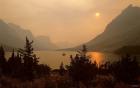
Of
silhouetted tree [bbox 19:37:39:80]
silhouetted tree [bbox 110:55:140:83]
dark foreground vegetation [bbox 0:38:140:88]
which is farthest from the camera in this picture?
silhouetted tree [bbox 19:37:39:80]

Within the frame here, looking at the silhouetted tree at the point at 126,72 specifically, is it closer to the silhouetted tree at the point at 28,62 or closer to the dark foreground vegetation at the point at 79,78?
the dark foreground vegetation at the point at 79,78

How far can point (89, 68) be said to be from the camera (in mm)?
28031

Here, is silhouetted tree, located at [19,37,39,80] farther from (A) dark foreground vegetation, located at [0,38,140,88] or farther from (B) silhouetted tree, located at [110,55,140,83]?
(B) silhouetted tree, located at [110,55,140,83]

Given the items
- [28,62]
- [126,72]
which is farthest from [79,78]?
[28,62]

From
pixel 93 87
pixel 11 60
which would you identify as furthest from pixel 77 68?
pixel 11 60

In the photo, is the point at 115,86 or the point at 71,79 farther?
the point at 71,79

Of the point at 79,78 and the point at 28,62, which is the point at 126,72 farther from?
the point at 28,62

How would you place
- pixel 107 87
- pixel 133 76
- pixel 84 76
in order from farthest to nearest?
1. pixel 133 76
2. pixel 84 76
3. pixel 107 87

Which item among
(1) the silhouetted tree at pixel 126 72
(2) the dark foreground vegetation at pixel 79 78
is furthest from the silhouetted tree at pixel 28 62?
(1) the silhouetted tree at pixel 126 72

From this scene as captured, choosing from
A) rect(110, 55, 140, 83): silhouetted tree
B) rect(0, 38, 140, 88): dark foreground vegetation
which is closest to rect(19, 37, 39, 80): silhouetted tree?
rect(0, 38, 140, 88): dark foreground vegetation

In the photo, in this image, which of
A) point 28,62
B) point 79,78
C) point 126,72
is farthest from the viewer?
point 28,62

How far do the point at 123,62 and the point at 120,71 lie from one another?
1.37 meters

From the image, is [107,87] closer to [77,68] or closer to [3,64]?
[77,68]

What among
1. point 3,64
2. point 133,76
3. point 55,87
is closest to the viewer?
point 55,87
